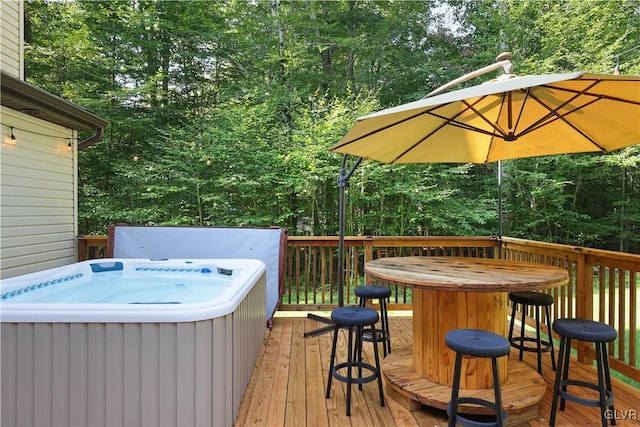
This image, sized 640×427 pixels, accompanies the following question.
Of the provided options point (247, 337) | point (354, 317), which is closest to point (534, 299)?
point (354, 317)

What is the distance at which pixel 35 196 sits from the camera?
12.4ft

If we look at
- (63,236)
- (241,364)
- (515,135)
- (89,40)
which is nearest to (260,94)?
(89,40)

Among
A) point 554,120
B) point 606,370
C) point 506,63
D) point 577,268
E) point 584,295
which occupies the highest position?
point 506,63

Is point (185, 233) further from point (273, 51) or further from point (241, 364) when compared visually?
point (273, 51)

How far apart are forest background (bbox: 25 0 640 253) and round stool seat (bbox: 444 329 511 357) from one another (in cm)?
511

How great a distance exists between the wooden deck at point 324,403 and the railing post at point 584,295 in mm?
110

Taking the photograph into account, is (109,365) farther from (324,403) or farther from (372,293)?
(372,293)

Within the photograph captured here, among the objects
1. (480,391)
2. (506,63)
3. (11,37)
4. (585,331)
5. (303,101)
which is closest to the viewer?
(585,331)

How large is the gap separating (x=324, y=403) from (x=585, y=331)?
1611mm

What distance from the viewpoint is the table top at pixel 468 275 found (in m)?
1.95

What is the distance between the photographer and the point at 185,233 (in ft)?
13.8

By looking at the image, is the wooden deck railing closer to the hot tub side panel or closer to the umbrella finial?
the hot tub side panel

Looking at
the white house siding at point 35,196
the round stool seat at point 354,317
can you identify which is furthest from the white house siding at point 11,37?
the round stool seat at point 354,317

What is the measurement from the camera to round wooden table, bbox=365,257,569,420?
7.05 ft
